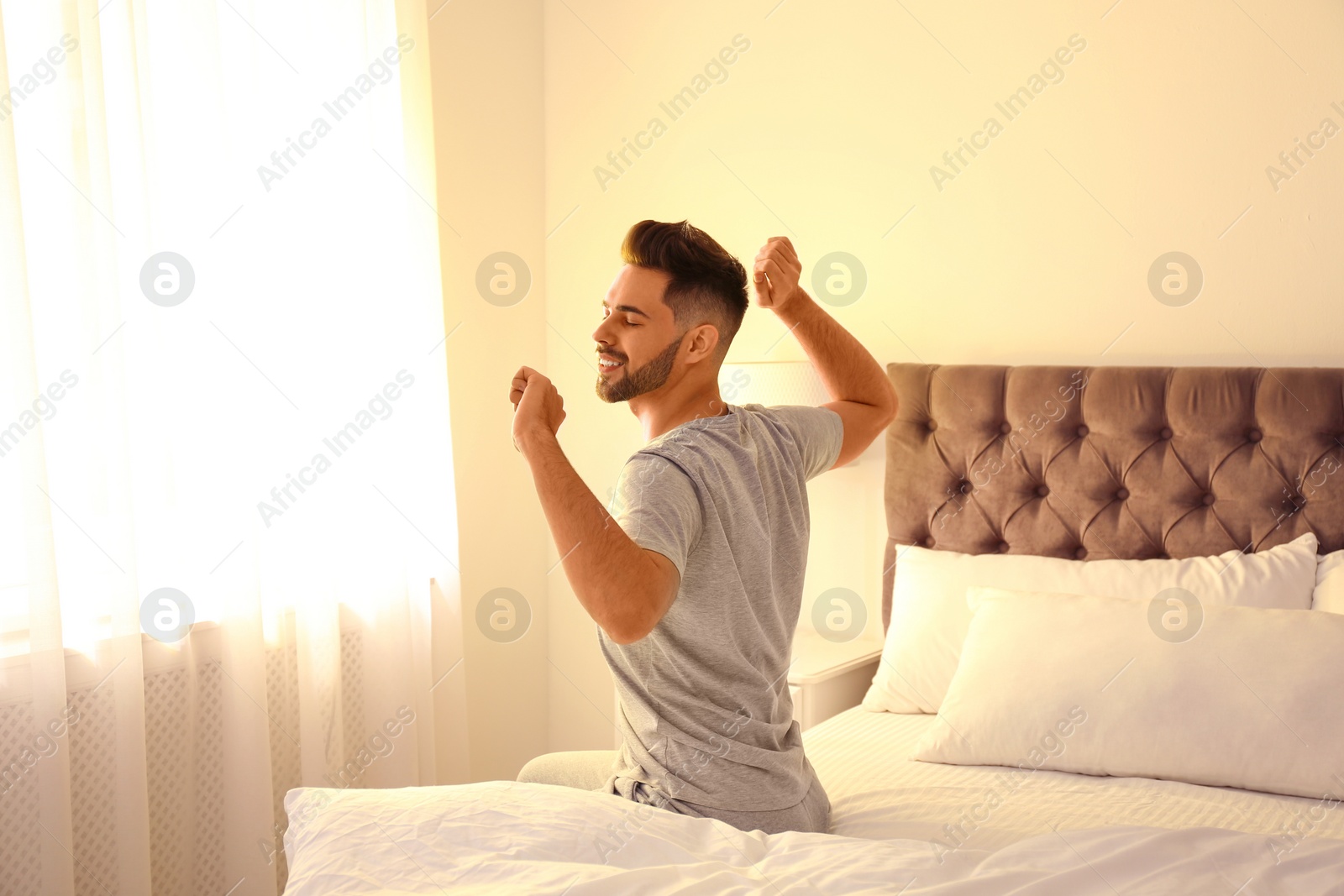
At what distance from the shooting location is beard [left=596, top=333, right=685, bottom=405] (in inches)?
65.3

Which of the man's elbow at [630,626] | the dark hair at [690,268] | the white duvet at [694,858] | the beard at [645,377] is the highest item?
the dark hair at [690,268]

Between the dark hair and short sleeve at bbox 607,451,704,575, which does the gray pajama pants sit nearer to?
short sleeve at bbox 607,451,704,575

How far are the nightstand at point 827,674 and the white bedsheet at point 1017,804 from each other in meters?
0.35

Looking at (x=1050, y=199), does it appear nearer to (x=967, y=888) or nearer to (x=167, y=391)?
(x=967, y=888)

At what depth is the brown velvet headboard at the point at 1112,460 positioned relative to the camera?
213 cm

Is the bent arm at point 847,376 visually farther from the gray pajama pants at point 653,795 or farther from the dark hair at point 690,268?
the gray pajama pants at point 653,795

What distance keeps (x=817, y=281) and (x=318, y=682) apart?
5.55ft

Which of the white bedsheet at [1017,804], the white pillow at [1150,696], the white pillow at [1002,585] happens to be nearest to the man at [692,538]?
the white bedsheet at [1017,804]

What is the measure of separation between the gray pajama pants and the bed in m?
0.08

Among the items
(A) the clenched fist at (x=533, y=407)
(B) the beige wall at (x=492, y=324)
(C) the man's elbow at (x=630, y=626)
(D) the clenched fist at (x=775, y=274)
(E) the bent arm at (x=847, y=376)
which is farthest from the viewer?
(B) the beige wall at (x=492, y=324)

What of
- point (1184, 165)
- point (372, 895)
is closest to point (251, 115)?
point (372, 895)

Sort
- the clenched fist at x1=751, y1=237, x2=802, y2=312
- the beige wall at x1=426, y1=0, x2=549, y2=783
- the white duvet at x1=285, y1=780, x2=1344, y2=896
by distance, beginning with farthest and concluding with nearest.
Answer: the beige wall at x1=426, y1=0, x2=549, y2=783
the clenched fist at x1=751, y1=237, x2=802, y2=312
the white duvet at x1=285, y1=780, x2=1344, y2=896

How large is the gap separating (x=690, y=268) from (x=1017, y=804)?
1103 millimetres

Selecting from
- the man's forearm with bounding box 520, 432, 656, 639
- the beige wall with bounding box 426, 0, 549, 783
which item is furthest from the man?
the beige wall with bounding box 426, 0, 549, 783
